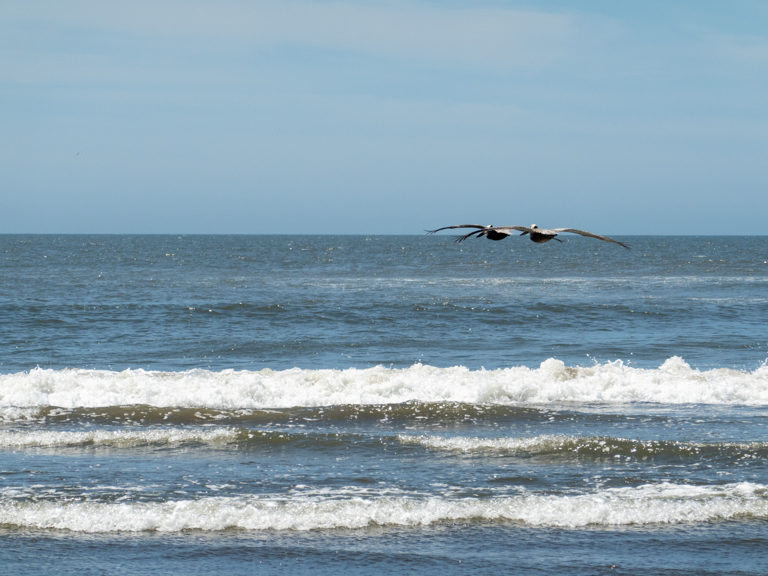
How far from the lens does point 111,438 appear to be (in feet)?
41.5

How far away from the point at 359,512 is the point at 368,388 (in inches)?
291

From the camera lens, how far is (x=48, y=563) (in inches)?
318

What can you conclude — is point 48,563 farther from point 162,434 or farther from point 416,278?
point 416,278

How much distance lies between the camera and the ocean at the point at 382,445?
8.50 m

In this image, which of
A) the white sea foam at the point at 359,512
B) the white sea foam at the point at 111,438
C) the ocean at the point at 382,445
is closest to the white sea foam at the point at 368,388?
the ocean at the point at 382,445

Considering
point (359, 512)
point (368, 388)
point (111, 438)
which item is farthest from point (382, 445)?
point (368, 388)

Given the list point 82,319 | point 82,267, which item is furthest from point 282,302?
point 82,267

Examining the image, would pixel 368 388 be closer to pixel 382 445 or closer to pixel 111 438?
pixel 382 445

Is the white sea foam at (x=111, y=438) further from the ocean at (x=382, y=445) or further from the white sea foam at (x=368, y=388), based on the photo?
Answer: the white sea foam at (x=368, y=388)

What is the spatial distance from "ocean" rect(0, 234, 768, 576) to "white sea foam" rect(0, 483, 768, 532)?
0.08ft

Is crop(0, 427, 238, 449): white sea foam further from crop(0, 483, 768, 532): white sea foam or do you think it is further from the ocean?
crop(0, 483, 768, 532): white sea foam

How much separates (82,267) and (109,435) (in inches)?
2085

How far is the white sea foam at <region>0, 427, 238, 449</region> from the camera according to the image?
12328 mm

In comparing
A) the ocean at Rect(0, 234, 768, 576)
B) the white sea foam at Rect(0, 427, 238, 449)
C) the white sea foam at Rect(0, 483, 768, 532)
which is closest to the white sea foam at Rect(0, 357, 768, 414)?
the ocean at Rect(0, 234, 768, 576)
